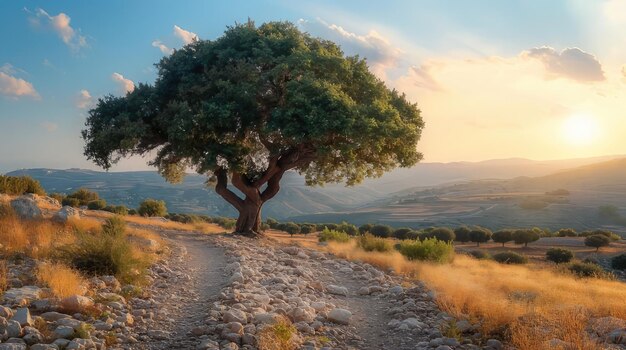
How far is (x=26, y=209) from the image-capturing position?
1593cm

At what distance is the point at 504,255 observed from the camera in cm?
3725

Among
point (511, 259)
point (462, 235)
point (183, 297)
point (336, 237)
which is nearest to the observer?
point (183, 297)

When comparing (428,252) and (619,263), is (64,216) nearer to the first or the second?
(428,252)

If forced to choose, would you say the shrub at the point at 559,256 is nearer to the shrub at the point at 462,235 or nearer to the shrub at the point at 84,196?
the shrub at the point at 462,235

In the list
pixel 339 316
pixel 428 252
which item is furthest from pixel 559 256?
pixel 339 316

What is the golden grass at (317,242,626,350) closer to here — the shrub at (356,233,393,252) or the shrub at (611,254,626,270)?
the shrub at (356,233,393,252)

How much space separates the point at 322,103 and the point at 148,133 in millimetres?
10438

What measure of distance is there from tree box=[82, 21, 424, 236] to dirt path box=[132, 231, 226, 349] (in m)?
7.77

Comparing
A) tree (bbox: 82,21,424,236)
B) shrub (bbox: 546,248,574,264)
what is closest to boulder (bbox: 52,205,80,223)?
tree (bbox: 82,21,424,236)

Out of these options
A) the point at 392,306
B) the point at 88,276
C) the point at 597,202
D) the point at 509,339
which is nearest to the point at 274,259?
the point at 392,306

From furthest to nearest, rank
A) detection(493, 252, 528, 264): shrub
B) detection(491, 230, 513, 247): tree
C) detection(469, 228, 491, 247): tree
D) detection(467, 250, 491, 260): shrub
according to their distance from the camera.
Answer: detection(469, 228, 491, 247): tree, detection(491, 230, 513, 247): tree, detection(493, 252, 528, 264): shrub, detection(467, 250, 491, 260): shrub

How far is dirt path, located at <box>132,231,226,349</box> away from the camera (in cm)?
670

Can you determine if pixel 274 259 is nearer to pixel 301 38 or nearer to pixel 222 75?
pixel 222 75

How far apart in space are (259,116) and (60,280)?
635 inches
